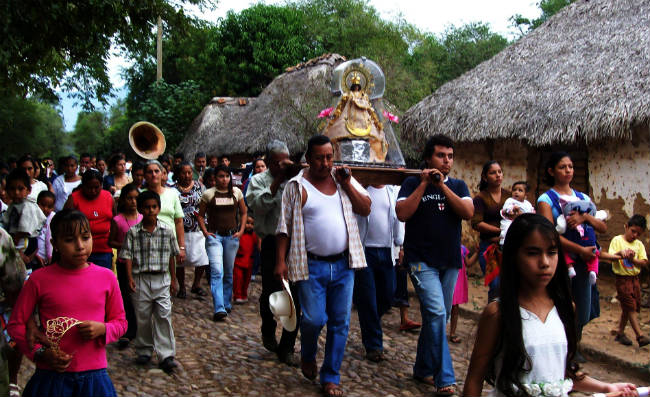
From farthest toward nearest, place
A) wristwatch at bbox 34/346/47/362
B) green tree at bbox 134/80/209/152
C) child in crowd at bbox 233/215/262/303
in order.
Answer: green tree at bbox 134/80/209/152
child in crowd at bbox 233/215/262/303
wristwatch at bbox 34/346/47/362

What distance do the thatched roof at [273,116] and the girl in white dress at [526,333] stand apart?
13.5 metres

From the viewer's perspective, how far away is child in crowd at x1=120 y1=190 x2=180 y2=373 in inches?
221

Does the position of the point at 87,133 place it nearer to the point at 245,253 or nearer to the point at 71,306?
the point at 245,253

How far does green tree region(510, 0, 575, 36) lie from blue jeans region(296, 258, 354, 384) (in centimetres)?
3017

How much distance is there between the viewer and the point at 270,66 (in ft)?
83.6

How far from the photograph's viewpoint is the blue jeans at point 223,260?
7535mm

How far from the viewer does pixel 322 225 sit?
16.1ft

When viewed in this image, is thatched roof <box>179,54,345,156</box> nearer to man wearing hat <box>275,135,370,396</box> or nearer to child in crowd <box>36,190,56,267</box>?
child in crowd <box>36,190,56,267</box>

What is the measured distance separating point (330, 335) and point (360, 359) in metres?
1.25

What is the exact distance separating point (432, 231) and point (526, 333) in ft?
8.30

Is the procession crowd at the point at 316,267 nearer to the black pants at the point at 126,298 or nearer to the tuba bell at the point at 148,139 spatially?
the black pants at the point at 126,298

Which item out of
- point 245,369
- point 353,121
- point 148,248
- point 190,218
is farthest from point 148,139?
point 245,369

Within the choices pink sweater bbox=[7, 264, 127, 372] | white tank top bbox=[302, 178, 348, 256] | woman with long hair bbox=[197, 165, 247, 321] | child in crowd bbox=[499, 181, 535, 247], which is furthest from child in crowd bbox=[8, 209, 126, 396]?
woman with long hair bbox=[197, 165, 247, 321]

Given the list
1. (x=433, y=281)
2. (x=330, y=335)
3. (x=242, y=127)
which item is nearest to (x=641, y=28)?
(x=433, y=281)
